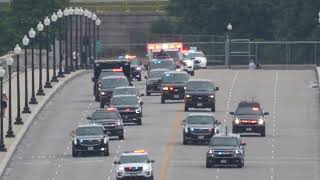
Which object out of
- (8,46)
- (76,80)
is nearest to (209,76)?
(76,80)

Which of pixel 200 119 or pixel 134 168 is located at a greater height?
pixel 200 119

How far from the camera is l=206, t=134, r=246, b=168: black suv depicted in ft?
237

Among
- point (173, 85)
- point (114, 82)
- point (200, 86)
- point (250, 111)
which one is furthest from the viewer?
point (114, 82)

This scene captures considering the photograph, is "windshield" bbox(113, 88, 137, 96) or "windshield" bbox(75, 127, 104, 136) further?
"windshield" bbox(113, 88, 137, 96)

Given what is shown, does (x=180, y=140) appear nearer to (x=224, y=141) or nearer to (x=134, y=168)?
(x=224, y=141)

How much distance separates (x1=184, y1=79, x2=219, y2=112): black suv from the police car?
2585cm

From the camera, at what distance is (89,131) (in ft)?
255

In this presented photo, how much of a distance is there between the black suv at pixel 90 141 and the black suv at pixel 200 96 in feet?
54.6

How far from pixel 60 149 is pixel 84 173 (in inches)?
374

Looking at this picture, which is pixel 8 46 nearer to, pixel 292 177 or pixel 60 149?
pixel 60 149

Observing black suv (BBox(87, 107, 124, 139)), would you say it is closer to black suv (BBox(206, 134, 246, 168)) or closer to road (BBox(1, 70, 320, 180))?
road (BBox(1, 70, 320, 180))

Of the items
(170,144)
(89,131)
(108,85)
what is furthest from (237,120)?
(108,85)

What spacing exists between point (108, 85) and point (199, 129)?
1978 cm

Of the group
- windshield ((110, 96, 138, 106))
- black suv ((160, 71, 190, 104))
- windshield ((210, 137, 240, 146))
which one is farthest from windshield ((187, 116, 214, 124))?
black suv ((160, 71, 190, 104))
